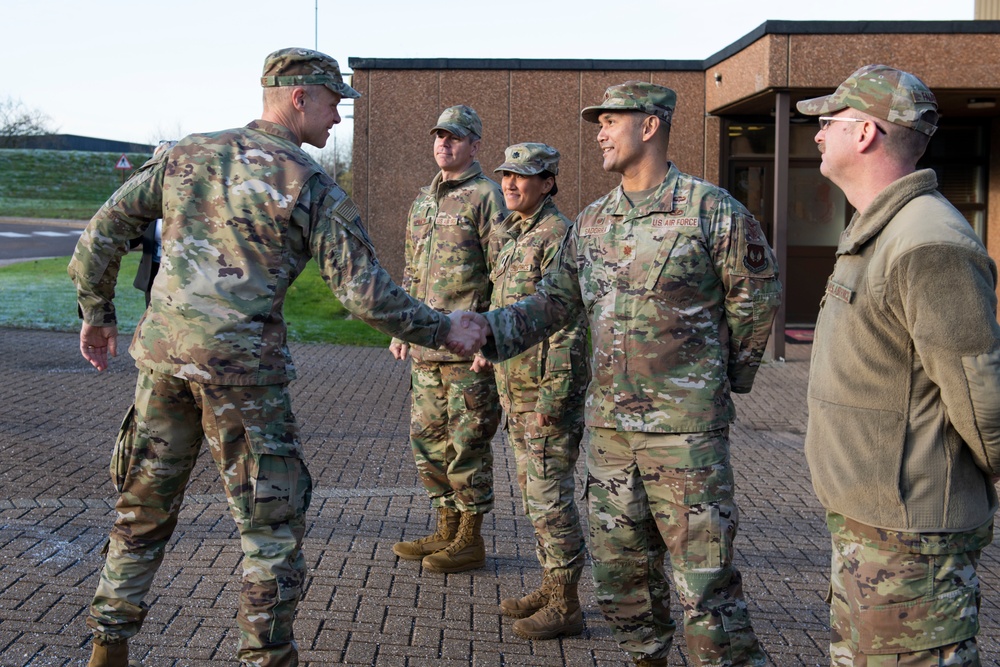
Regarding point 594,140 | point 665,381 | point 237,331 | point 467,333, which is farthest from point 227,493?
point 594,140

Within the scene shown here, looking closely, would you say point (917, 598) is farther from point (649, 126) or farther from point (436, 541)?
point (436, 541)

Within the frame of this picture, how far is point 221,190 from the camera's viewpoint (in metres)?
3.55

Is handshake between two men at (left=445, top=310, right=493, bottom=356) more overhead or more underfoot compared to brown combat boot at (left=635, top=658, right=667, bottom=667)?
more overhead

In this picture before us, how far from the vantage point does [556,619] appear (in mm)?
4418

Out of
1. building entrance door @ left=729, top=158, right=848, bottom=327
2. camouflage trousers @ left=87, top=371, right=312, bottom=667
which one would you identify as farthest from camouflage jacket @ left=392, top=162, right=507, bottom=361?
building entrance door @ left=729, top=158, right=848, bottom=327

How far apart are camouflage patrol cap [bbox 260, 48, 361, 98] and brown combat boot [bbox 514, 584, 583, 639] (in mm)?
2378

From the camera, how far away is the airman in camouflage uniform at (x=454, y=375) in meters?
5.20

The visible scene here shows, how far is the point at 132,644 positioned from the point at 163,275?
1.56 m

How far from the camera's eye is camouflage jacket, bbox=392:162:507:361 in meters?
5.38

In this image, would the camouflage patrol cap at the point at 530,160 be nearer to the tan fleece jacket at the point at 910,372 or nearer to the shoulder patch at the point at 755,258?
the shoulder patch at the point at 755,258

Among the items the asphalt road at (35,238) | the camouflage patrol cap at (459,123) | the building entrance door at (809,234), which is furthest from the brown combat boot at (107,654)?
the asphalt road at (35,238)

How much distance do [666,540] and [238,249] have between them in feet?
5.94

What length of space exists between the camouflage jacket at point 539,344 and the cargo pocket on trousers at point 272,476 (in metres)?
1.34

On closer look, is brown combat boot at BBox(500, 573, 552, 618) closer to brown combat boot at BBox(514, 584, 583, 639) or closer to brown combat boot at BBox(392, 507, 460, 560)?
brown combat boot at BBox(514, 584, 583, 639)
